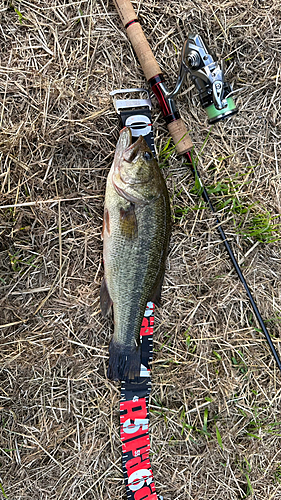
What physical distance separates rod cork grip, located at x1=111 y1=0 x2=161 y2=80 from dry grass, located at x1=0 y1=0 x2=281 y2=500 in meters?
0.13

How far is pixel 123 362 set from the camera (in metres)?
2.54

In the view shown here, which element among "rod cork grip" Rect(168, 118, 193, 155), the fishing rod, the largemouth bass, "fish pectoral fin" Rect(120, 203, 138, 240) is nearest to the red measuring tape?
the largemouth bass

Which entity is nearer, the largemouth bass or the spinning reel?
the largemouth bass

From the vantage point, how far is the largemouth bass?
Answer: 2.29 m

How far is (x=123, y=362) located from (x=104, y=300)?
1.61 feet

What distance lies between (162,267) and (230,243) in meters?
0.90

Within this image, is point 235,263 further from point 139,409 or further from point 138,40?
point 138,40

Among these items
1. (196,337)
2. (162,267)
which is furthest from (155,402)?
(162,267)

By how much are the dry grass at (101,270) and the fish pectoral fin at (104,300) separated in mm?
143

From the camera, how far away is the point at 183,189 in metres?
2.87

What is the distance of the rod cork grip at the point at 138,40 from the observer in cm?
254

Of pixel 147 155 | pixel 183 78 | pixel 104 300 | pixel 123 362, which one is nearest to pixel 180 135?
pixel 183 78

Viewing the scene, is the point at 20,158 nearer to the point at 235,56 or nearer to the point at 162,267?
the point at 162,267

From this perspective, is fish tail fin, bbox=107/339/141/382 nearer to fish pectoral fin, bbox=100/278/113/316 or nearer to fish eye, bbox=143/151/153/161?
fish pectoral fin, bbox=100/278/113/316
